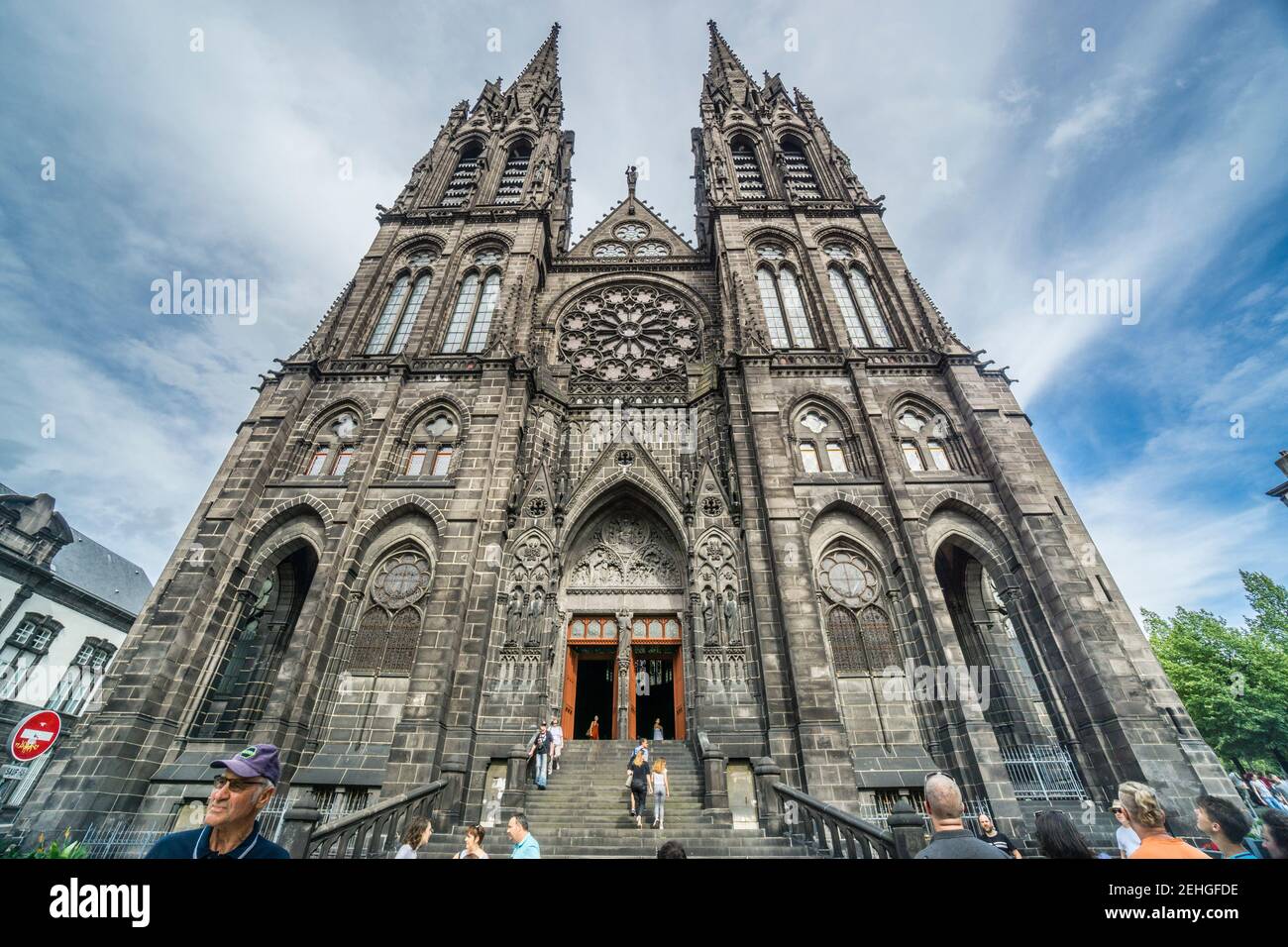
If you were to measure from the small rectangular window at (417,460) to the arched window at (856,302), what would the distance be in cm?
1466

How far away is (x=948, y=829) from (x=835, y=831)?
18.7 ft

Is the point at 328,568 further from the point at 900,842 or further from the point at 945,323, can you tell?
the point at 945,323

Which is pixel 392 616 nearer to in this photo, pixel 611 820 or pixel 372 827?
pixel 372 827

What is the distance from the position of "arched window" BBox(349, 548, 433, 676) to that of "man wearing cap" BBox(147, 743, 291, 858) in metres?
11.3

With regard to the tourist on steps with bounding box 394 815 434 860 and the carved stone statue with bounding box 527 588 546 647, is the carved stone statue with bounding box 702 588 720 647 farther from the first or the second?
the tourist on steps with bounding box 394 815 434 860

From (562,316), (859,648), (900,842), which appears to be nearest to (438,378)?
(562,316)

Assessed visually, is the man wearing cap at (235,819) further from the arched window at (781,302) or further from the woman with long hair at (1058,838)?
the arched window at (781,302)

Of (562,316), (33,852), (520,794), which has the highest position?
(562,316)

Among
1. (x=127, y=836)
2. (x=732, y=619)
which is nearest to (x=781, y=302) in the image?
(x=732, y=619)

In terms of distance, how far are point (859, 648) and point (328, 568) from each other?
13.6 meters

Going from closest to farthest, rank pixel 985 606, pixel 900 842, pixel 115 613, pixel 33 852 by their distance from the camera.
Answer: pixel 900 842
pixel 33 852
pixel 985 606
pixel 115 613

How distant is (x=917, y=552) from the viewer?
1321cm

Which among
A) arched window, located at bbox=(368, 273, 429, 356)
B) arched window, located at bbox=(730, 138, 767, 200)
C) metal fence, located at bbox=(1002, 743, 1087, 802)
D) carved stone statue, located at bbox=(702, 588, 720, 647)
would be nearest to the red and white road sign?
carved stone statue, located at bbox=(702, 588, 720, 647)

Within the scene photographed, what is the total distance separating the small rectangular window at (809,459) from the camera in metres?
15.5
